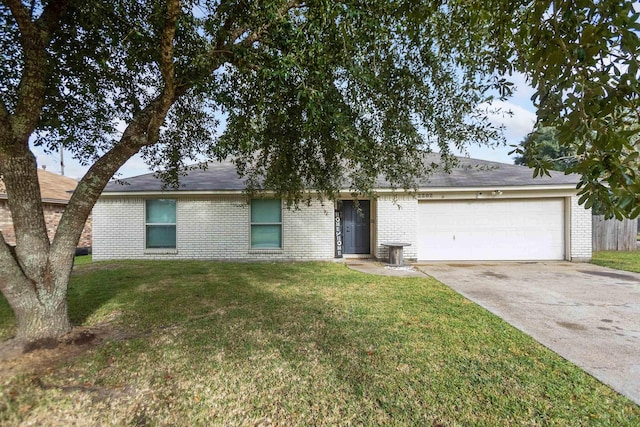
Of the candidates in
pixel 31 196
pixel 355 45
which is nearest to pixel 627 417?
pixel 355 45

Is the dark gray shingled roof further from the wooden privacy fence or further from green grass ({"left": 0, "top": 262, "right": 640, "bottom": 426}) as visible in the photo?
green grass ({"left": 0, "top": 262, "right": 640, "bottom": 426})

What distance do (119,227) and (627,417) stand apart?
1195 cm

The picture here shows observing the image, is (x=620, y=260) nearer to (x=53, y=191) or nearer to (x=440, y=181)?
(x=440, y=181)

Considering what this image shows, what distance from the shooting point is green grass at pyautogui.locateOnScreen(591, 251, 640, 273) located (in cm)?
884

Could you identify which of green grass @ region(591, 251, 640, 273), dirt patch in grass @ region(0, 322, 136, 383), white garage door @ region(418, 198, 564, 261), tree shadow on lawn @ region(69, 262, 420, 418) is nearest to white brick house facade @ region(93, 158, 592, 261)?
white garage door @ region(418, 198, 564, 261)

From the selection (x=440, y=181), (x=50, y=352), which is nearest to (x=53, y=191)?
(x=50, y=352)

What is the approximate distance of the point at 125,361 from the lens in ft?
10.9

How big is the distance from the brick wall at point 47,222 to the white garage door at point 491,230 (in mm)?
12185

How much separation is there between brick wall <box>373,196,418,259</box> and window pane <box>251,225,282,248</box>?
332 centimetres

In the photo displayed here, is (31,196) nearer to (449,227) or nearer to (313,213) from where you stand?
(313,213)

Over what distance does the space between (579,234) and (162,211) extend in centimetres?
1339

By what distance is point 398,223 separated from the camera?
33.6 feet

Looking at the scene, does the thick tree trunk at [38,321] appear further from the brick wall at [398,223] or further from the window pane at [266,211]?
the brick wall at [398,223]

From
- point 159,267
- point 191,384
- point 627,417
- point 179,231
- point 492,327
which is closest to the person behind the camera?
point 627,417
